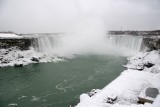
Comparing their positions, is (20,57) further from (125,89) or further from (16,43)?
(125,89)

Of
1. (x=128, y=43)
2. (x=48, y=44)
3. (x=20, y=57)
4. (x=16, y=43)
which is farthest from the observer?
(x=128, y=43)

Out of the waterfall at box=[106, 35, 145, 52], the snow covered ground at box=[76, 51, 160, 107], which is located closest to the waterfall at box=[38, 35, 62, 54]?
Answer: the waterfall at box=[106, 35, 145, 52]

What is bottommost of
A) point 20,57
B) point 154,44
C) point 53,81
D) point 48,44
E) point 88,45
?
point 53,81

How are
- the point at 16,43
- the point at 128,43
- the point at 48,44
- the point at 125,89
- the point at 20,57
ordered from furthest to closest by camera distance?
the point at 128,43 → the point at 48,44 → the point at 16,43 → the point at 20,57 → the point at 125,89

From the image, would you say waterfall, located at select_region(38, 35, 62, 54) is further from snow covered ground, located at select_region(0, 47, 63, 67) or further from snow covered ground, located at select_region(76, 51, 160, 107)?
snow covered ground, located at select_region(76, 51, 160, 107)

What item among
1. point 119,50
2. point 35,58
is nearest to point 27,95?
point 35,58

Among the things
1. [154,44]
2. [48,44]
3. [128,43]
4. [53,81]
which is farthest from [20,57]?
[128,43]

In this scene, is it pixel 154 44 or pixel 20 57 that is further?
pixel 154 44

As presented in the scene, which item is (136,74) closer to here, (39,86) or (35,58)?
(39,86)
